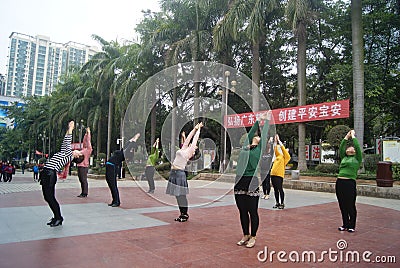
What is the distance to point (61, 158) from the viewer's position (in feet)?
16.7

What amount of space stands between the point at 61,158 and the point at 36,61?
84.5 metres

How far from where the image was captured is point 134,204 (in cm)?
787

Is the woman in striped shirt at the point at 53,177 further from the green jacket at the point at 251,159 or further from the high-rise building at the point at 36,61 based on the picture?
the high-rise building at the point at 36,61

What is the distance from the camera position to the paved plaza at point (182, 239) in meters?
3.57

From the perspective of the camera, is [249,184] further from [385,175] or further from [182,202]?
[385,175]

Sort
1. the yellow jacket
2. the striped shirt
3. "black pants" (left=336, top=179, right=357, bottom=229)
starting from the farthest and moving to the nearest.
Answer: the yellow jacket
"black pants" (left=336, top=179, right=357, bottom=229)
the striped shirt

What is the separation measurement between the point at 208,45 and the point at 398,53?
1190 cm

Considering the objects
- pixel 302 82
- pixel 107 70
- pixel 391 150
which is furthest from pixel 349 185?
pixel 107 70

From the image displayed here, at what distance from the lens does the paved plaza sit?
11.7 feet

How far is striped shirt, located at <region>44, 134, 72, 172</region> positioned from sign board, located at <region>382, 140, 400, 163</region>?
13571 mm

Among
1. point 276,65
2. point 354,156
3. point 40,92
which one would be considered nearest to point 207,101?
point 276,65

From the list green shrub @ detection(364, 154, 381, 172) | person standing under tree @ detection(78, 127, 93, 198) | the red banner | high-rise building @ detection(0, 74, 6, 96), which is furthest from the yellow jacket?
high-rise building @ detection(0, 74, 6, 96)

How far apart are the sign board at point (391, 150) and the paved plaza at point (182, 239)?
7.48 m

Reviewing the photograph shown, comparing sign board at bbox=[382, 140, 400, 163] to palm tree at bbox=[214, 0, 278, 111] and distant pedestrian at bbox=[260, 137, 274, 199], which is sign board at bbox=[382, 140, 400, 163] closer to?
palm tree at bbox=[214, 0, 278, 111]
